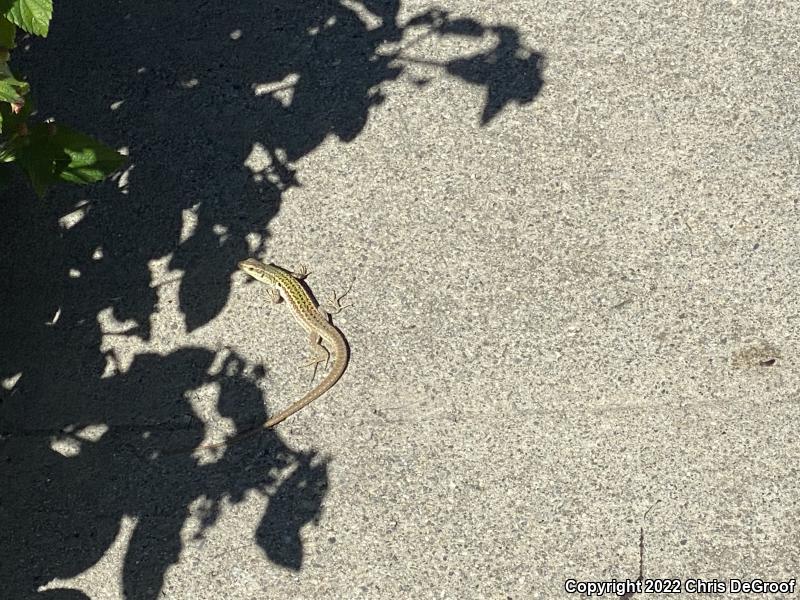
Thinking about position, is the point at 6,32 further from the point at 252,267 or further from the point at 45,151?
the point at 252,267

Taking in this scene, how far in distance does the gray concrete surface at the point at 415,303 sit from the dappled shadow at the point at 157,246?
0.04ft

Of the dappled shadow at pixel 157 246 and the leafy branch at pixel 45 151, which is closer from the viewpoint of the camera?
the leafy branch at pixel 45 151

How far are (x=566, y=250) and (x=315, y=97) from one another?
4.68 feet

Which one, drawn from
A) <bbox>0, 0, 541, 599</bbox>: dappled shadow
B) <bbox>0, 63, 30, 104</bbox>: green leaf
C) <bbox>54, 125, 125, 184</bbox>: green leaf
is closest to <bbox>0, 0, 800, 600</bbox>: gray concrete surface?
<bbox>0, 0, 541, 599</bbox>: dappled shadow

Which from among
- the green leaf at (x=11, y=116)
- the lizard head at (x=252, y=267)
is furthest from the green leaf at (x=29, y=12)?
the lizard head at (x=252, y=267)

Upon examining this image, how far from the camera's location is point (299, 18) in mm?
4777

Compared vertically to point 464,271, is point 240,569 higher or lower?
lower

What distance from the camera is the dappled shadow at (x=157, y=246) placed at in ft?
12.7

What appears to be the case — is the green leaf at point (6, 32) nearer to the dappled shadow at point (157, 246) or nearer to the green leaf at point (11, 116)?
the green leaf at point (11, 116)

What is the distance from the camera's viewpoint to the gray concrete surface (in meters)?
3.70

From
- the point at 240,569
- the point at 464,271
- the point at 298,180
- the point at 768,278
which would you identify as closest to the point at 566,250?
the point at 464,271

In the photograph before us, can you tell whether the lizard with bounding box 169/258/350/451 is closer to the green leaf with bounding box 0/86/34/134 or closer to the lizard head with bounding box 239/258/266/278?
the lizard head with bounding box 239/258/266/278

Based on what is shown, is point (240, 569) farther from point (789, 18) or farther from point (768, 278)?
point (789, 18)

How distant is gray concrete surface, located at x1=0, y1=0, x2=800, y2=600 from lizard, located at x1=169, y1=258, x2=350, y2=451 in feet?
0.18
